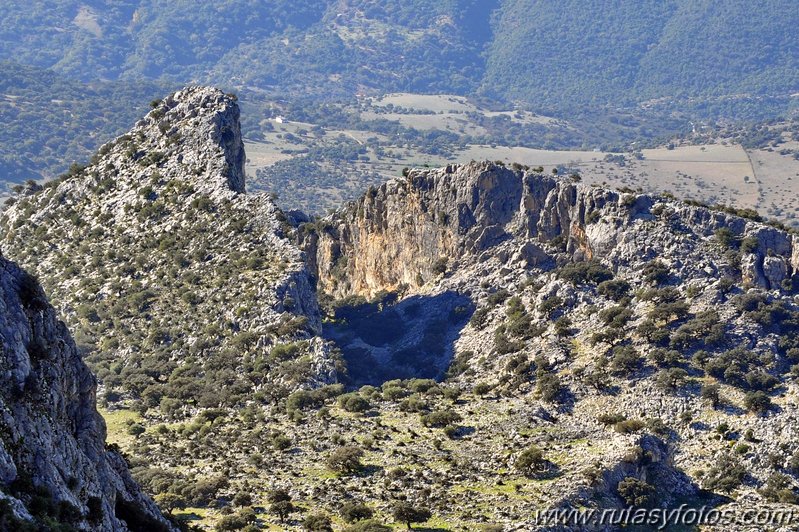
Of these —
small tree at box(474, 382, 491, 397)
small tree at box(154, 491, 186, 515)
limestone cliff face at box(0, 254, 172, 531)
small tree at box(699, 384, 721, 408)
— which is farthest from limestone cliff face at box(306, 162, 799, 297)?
limestone cliff face at box(0, 254, 172, 531)

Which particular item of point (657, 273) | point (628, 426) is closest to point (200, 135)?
point (657, 273)

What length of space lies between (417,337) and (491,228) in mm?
11335

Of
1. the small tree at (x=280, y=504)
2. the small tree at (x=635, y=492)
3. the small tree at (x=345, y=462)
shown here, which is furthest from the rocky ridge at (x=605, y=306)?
the small tree at (x=280, y=504)

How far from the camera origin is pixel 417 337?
11088 cm

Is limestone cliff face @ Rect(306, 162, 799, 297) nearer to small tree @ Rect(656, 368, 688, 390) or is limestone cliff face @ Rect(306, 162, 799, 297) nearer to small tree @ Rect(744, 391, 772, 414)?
small tree @ Rect(656, 368, 688, 390)

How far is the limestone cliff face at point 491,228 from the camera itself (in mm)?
101750

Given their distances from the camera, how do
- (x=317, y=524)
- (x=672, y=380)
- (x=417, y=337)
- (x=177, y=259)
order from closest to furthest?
(x=317, y=524) → (x=672, y=380) → (x=417, y=337) → (x=177, y=259)

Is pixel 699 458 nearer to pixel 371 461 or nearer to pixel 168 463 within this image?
pixel 371 461

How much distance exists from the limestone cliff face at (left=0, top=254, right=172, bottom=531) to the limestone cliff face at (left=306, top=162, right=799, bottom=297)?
6145cm

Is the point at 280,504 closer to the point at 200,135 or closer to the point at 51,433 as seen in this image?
the point at 51,433

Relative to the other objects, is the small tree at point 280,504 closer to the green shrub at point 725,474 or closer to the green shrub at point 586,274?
the green shrub at point 725,474

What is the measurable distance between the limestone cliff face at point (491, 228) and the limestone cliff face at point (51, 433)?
61453 mm

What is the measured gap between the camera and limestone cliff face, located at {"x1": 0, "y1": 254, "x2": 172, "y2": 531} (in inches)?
1567

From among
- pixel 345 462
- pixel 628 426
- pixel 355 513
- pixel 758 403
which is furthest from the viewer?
pixel 758 403
